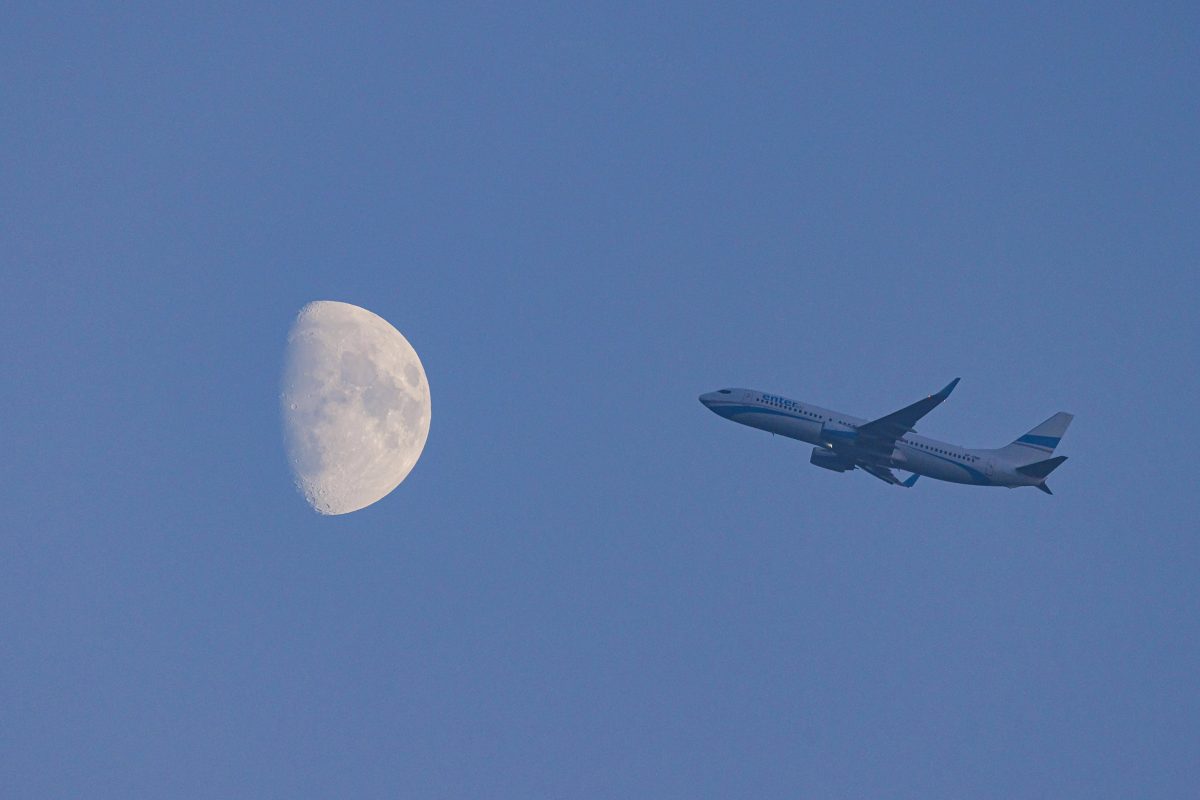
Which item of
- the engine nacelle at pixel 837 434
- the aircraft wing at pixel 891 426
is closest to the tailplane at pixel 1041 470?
the aircraft wing at pixel 891 426

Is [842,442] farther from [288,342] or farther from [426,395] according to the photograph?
[288,342]

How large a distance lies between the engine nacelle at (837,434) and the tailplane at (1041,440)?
16.8 metres

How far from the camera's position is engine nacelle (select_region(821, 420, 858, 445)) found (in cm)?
6700

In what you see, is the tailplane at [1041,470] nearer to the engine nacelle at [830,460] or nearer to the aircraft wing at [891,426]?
the aircraft wing at [891,426]

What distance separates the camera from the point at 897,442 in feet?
228

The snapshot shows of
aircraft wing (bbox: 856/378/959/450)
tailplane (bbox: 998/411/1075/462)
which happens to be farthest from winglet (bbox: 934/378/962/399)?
tailplane (bbox: 998/411/1075/462)

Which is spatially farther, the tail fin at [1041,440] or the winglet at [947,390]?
the tail fin at [1041,440]

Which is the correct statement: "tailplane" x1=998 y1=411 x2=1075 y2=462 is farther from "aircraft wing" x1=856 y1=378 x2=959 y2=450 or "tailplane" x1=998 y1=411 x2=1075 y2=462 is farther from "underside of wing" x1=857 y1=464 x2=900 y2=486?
"aircraft wing" x1=856 y1=378 x2=959 y2=450

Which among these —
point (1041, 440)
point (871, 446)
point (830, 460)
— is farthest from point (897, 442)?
point (1041, 440)

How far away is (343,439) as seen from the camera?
5694 centimetres

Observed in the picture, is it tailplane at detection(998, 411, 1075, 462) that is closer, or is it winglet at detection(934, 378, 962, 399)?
winglet at detection(934, 378, 962, 399)

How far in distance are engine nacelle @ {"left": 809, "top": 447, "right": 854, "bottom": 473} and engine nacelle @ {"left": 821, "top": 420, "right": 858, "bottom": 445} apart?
333cm

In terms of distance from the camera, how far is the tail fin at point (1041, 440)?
251ft

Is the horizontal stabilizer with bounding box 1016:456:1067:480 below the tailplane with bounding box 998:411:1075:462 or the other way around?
below
